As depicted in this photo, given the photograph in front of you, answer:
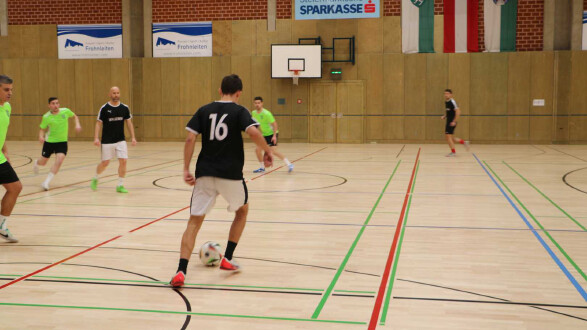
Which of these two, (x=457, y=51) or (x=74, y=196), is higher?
(x=457, y=51)

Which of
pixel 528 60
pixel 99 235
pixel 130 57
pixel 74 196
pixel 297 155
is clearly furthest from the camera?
pixel 130 57

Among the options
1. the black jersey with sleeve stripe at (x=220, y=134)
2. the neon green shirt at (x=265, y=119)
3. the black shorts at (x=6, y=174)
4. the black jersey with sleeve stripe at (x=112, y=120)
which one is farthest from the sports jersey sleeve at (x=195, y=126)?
the neon green shirt at (x=265, y=119)

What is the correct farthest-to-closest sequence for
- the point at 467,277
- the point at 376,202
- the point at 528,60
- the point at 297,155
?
the point at 528,60, the point at 297,155, the point at 376,202, the point at 467,277

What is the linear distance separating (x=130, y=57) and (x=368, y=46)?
1033cm

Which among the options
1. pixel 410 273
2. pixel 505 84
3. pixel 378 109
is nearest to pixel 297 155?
pixel 378 109

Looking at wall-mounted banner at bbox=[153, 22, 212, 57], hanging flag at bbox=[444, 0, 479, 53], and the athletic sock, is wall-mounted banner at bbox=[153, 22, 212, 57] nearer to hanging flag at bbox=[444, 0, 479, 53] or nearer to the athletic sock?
hanging flag at bbox=[444, 0, 479, 53]

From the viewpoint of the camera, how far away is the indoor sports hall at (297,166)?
512cm

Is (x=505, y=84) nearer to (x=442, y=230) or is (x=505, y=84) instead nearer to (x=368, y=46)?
(x=368, y=46)

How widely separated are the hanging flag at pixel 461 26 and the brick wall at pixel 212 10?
6.53 m

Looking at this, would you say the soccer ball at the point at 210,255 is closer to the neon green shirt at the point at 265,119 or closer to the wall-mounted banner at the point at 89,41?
the neon green shirt at the point at 265,119

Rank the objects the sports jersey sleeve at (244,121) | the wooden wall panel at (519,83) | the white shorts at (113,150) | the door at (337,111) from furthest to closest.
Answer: the door at (337,111) < the wooden wall panel at (519,83) < the white shorts at (113,150) < the sports jersey sleeve at (244,121)

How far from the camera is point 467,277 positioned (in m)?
5.68

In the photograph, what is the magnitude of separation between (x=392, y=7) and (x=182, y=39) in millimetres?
9081

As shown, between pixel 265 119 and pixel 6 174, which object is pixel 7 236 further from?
pixel 265 119
